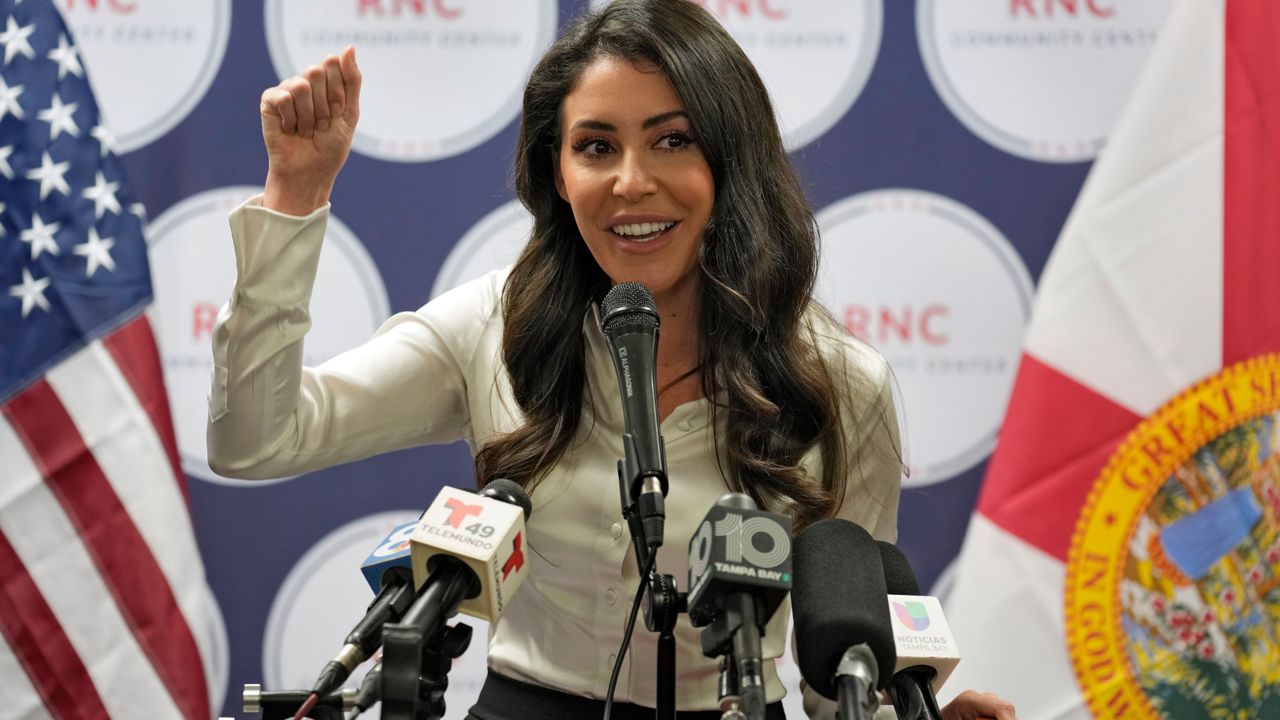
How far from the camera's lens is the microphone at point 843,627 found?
1015 mm

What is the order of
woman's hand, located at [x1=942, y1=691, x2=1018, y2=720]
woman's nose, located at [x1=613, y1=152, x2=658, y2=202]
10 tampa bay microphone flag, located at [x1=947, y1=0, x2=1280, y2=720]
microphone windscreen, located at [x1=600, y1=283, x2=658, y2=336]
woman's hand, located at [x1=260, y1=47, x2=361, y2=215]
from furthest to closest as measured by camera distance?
10 tampa bay microphone flag, located at [x1=947, y1=0, x2=1280, y2=720], woman's nose, located at [x1=613, y1=152, x2=658, y2=202], woman's hand, located at [x1=260, y1=47, x2=361, y2=215], woman's hand, located at [x1=942, y1=691, x2=1018, y2=720], microphone windscreen, located at [x1=600, y1=283, x2=658, y2=336]

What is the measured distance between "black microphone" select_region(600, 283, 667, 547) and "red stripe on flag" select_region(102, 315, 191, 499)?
1.73m

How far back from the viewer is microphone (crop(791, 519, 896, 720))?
3.33ft

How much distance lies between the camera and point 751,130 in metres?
1.84

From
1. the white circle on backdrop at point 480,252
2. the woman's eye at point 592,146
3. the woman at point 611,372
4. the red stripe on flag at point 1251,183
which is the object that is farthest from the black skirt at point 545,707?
the red stripe on flag at point 1251,183

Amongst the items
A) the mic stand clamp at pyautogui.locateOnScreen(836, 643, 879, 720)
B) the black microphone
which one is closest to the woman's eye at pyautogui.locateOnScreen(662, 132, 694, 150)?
the black microphone

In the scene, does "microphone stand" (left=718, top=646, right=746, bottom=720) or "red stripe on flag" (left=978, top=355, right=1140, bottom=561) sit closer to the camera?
"microphone stand" (left=718, top=646, right=746, bottom=720)

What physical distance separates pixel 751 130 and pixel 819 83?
100 centimetres

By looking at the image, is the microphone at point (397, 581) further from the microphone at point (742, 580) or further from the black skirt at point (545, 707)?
the black skirt at point (545, 707)

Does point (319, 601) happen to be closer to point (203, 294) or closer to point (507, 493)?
point (203, 294)

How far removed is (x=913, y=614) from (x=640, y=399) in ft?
1.31

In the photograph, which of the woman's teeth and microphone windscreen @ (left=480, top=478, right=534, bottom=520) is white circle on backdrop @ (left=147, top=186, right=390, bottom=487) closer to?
the woman's teeth

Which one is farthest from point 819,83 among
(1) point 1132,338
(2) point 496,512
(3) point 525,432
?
(2) point 496,512

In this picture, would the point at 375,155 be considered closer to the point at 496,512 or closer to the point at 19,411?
the point at 19,411
